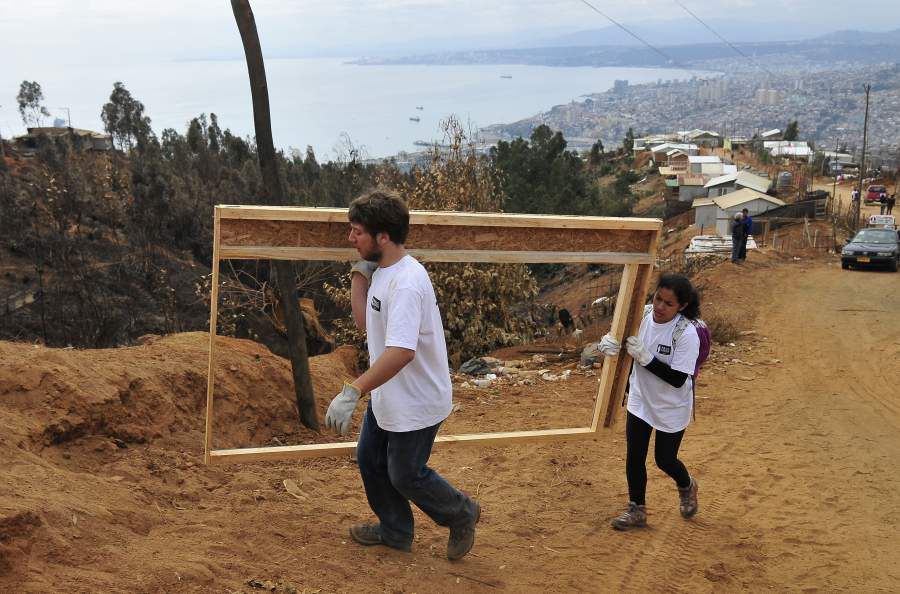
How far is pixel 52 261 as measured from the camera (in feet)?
75.3

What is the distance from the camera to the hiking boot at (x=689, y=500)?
5.52 m

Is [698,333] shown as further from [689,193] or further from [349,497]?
[689,193]

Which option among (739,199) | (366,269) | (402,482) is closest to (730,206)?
(739,199)

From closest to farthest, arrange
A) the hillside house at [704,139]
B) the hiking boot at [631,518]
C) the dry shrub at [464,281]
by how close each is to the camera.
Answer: the hiking boot at [631,518] → the dry shrub at [464,281] → the hillside house at [704,139]

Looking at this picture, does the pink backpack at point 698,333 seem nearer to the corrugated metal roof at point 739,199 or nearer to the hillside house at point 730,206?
the hillside house at point 730,206

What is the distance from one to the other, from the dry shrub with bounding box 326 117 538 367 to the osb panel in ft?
23.1

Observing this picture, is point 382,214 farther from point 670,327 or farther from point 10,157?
point 10,157

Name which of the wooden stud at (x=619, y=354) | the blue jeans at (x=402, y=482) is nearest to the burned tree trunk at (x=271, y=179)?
the blue jeans at (x=402, y=482)

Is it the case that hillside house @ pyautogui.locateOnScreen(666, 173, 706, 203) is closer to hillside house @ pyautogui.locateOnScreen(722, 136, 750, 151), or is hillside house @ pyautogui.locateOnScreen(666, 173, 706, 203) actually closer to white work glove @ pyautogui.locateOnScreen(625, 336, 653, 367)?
hillside house @ pyautogui.locateOnScreen(722, 136, 750, 151)

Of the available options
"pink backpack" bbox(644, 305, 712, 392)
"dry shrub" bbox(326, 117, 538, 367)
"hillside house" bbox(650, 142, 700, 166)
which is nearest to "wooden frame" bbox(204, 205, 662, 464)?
"pink backpack" bbox(644, 305, 712, 392)

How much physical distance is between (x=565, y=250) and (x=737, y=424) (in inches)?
164

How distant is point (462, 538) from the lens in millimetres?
4426

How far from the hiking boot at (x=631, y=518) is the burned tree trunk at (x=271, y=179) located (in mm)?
2948

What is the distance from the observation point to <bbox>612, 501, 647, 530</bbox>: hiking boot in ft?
17.6
